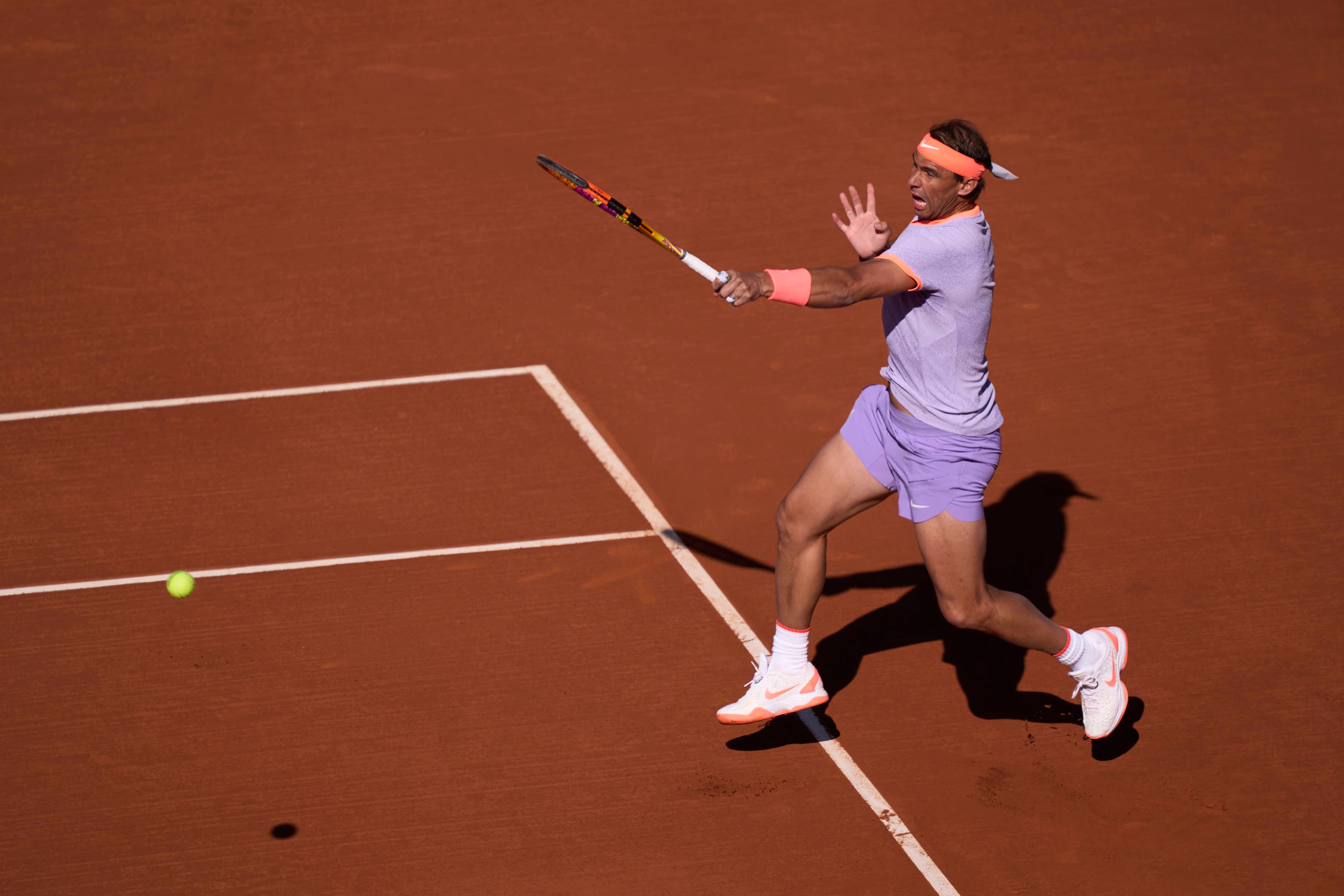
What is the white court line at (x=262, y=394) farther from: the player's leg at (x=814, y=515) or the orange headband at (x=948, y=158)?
the orange headband at (x=948, y=158)

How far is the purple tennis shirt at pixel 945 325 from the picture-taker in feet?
17.2

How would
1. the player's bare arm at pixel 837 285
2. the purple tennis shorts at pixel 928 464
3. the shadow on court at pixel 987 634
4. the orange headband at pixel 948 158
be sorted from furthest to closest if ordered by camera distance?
the shadow on court at pixel 987 634 → the purple tennis shorts at pixel 928 464 → the orange headband at pixel 948 158 → the player's bare arm at pixel 837 285

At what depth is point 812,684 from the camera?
6.18m

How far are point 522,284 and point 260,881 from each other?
4.81 metres

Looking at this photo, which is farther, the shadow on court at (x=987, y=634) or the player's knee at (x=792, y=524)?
the shadow on court at (x=987, y=634)

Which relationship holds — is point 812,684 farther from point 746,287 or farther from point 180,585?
point 180,585

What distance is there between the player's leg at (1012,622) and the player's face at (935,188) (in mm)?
1261

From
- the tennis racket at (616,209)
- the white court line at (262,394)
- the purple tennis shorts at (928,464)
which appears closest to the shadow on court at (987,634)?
the purple tennis shorts at (928,464)

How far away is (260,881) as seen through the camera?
5816 millimetres

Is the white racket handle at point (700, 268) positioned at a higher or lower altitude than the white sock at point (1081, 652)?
higher

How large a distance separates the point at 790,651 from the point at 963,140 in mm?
2381

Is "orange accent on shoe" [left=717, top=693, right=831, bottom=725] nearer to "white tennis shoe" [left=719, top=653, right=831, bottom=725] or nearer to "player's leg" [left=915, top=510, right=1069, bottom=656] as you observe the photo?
"white tennis shoe" [left=719, top=653, right=831, bottom=725]

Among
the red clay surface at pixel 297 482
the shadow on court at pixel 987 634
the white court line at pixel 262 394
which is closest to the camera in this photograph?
the shadow on court at pixel 987 634

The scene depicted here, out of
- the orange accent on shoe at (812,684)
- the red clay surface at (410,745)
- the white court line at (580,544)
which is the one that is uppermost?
the orange accent on shoe at (812,684)
